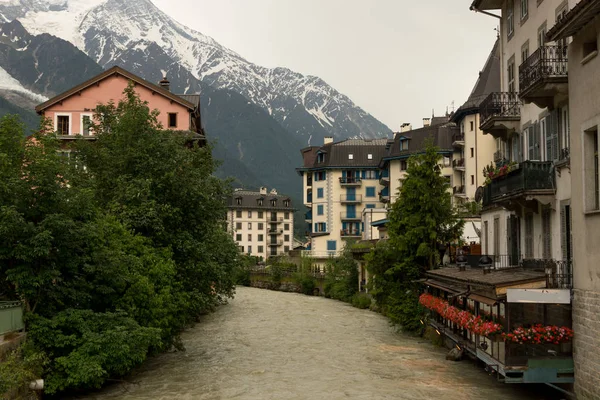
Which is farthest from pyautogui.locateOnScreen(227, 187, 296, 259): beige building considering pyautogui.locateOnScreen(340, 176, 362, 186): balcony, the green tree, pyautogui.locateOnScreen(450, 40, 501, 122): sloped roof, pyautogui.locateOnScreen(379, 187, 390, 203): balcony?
the green tree

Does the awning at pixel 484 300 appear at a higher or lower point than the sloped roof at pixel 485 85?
lower

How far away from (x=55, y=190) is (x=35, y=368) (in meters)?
6.04

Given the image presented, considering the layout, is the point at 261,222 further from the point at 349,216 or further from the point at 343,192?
the point at 349,216

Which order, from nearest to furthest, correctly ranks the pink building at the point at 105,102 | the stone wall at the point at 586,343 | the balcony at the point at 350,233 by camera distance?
the stone wall at the point at 586,343 < the pink building at the point at 105,102 < the balcony at the point at 350,233

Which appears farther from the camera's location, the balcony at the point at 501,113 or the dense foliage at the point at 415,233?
the dense foliage at the point at 415,233

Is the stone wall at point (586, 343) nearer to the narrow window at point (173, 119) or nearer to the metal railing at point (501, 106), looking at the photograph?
the metal railing at point (501, 106)

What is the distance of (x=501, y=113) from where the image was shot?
30.9m

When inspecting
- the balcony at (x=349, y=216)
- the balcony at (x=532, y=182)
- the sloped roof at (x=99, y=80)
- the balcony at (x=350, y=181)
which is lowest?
the balcony at (x=532, y=182)

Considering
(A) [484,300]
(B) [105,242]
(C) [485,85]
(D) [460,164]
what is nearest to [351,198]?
(D) [460,164]

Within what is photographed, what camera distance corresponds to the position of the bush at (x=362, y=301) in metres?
63.7

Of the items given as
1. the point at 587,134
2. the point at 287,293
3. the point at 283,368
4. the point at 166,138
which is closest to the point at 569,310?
the point at 587,134

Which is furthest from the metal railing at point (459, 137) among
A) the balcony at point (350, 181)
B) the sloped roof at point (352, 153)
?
the balcony at point (350, 181)

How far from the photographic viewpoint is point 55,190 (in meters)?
25.3

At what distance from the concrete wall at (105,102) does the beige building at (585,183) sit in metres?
36.6
